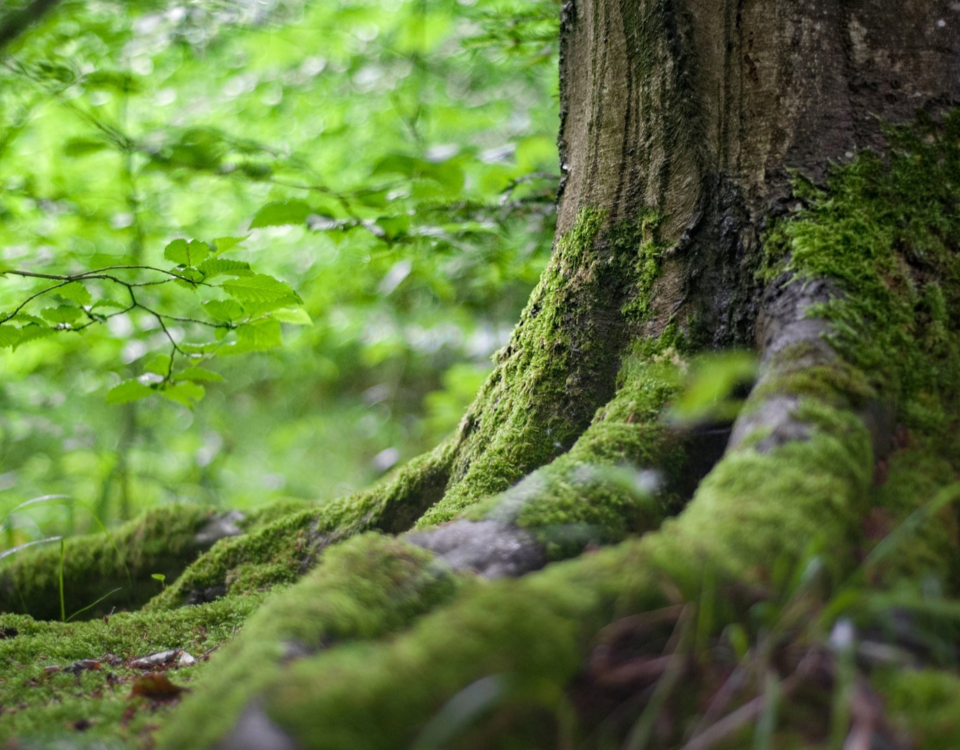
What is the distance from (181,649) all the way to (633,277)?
1.73 m

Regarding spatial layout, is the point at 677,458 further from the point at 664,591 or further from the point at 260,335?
the point at 260,335

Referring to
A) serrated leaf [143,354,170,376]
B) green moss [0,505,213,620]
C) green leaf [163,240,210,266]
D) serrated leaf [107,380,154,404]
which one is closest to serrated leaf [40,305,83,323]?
serrated leaf [107,380,154,404]

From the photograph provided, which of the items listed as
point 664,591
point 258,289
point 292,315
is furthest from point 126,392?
point 664,591

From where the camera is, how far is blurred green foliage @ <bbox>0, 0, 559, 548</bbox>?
290 centimetres

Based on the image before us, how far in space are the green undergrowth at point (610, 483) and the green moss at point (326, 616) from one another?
26 centimetres

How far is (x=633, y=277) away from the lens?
1.92m

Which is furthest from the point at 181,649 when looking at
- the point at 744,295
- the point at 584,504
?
the point at 744,295

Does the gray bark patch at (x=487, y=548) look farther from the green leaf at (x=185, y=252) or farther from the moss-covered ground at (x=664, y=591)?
the green leaf at (x=185, y=252)

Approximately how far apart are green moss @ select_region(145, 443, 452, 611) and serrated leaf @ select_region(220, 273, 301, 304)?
2.56 feet

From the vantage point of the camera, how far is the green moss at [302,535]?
7.56 ft

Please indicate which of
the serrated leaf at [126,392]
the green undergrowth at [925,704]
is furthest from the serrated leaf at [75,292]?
the green undergrowth at [925,704]

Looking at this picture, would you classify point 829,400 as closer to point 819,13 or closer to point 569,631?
point 569,631

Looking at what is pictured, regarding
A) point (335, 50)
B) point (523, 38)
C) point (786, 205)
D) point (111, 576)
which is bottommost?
point (111, 576)

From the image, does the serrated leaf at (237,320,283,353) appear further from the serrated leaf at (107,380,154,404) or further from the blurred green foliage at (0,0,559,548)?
the serrated leaf at (107,380,154,404)
